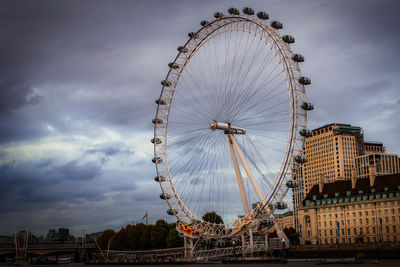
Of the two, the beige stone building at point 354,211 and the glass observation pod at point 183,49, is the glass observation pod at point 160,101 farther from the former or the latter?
the beige stone building at point 354,211

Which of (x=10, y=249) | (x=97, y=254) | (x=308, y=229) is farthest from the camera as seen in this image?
(x=97, y=254)

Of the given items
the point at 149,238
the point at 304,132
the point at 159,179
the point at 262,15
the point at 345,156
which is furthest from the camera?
the point at 345,156

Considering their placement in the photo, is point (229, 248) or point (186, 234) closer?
point (229, 248)

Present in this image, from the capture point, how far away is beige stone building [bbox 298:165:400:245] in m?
92.1

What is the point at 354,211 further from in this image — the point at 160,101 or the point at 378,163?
the point at 378,163

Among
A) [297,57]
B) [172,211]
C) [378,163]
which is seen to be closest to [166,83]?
[172,211]

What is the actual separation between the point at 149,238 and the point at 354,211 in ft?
197

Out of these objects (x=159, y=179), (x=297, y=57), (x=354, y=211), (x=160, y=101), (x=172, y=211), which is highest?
(x=160, y=101)

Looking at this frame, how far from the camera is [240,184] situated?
70812 mm

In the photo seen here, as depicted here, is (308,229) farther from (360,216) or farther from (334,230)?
(360,216)

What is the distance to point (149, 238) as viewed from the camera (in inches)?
5236

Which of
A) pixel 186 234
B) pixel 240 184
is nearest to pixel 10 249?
pixel 186 234

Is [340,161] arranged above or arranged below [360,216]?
above

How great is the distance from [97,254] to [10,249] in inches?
951
